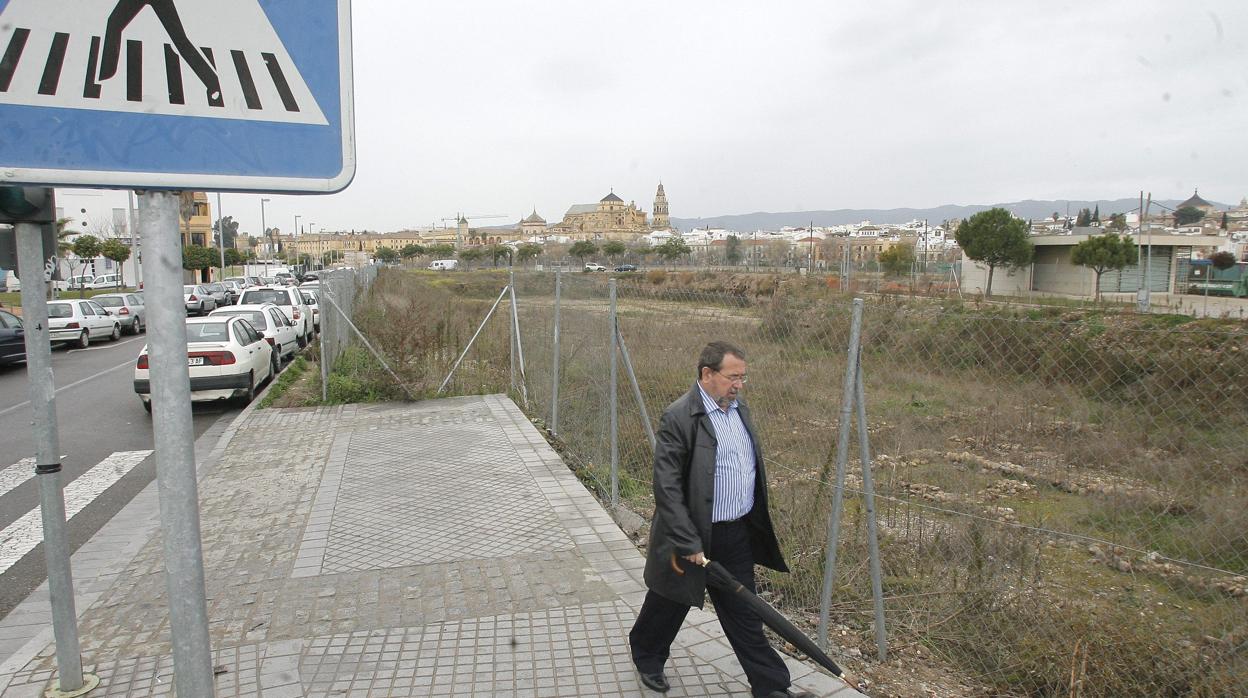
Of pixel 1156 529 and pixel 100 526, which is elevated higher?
pixel 1156 529

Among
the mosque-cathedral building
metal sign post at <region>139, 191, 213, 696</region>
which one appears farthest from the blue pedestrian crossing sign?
the mosque-cathedral building

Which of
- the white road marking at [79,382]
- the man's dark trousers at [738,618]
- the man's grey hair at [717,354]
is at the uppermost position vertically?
the man's grey hair at [717,354]

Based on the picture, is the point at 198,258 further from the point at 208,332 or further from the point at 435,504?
the point at 435,504

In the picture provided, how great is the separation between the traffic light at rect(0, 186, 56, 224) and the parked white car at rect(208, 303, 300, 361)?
45.1 ft

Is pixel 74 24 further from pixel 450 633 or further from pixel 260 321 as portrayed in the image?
pixel 260 321

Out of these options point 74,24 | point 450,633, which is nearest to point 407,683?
point 450,633

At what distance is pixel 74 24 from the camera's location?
1614 mm

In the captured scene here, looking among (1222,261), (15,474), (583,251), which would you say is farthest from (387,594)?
(583,251)

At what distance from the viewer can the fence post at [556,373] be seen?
8.98 m

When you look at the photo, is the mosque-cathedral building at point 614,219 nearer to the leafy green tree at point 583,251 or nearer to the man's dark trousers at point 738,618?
the leafy green tree at point 583,251

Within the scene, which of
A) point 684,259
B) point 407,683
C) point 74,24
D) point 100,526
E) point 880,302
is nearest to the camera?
point 74,24

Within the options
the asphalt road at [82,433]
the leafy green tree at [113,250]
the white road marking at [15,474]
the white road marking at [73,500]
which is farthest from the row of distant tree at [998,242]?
the leafy green tree at [113,250]

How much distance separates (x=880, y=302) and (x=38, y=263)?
4358 mm

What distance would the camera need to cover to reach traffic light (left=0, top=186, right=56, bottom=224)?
3270 mm
